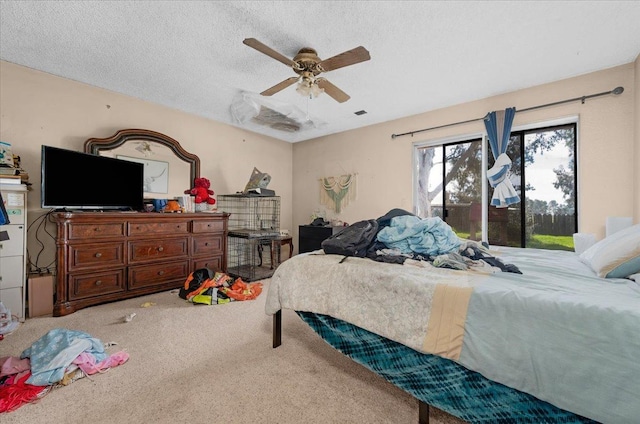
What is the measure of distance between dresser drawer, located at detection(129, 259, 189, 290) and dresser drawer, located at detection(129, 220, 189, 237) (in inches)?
14.6

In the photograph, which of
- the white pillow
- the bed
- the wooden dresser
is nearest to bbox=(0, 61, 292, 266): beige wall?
the wooden dresser

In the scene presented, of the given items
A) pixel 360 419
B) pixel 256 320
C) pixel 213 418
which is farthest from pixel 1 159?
pixel 360 419

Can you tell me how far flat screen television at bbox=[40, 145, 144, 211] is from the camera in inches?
98.7

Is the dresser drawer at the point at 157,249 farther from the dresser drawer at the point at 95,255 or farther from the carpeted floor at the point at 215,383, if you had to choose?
the carpeted floor at the point at 215,383

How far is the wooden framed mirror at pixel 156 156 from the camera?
316cm

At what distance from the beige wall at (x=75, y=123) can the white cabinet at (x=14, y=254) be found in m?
0.40

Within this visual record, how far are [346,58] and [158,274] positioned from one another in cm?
304

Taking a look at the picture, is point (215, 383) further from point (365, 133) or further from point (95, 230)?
point (365, 133)

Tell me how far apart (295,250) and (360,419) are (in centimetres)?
409

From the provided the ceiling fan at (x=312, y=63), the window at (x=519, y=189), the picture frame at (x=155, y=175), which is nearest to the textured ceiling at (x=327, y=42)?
the ceiling fan at (x=312, y=63)

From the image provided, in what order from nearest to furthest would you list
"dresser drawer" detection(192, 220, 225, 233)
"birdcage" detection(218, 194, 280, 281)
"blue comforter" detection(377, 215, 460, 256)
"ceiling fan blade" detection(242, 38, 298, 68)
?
"blue comforter" detection(377, 215, 460, 256), "ceiling fan blade" detection(242, 38, 298, 68), "dresser drawer" detection(192, 220, 225, 233), "birdcage" detection(218, 194, 280, 281)

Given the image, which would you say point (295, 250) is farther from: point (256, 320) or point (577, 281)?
point (577, 281)

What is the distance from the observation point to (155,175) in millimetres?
3525

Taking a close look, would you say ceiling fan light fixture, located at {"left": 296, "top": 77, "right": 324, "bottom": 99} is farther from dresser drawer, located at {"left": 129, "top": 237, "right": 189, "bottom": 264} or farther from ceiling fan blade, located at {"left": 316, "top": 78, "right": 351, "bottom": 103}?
dresser drawer, located at {"left": 129, "top": 237, "right": 189, "bottom": 264}
